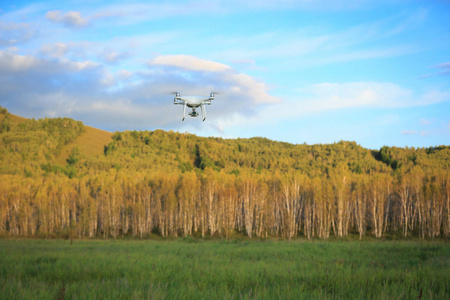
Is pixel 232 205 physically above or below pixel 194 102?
below

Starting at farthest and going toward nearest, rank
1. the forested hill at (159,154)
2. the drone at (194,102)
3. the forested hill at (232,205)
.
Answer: the forested hill at (159,154) < the forested hill at (232,205) < the drone at (194,102)

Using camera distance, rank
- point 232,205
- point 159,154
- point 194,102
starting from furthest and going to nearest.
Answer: point 159,154 → point 232,205 → point 194,102

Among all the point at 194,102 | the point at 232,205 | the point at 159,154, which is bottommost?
the point at 232,205

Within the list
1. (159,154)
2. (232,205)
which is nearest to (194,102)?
(232,205)

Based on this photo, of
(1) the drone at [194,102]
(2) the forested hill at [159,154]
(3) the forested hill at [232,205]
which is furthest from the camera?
(2) the forested hill at [159,154]

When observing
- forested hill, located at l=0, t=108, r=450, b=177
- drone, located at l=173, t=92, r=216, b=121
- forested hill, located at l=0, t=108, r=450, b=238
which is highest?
forested hill, located at l=0, t=108, r=450, b=177

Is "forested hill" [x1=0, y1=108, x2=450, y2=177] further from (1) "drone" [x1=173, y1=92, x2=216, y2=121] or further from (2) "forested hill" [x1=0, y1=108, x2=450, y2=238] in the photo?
(1) "drone" [x1=173, y1=92, x2=216, y2=121]

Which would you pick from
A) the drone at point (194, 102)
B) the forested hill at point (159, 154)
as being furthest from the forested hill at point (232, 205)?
the drone at point (194, 102)

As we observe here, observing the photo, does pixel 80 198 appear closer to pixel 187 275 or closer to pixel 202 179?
pixel 202 179

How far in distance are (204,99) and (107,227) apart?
58.6 metres

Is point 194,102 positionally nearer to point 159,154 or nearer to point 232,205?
point 232,205

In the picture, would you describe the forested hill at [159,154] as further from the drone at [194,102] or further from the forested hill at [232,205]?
the drone at [194,102]

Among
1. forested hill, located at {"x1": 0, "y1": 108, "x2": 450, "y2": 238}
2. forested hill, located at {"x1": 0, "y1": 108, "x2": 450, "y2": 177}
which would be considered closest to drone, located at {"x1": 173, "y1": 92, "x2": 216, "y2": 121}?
forested hill, located at {"x1": 0, "y1": 108, "x2": 450, "y2": 238}

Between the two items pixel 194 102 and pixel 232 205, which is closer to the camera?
pixel 194 102
